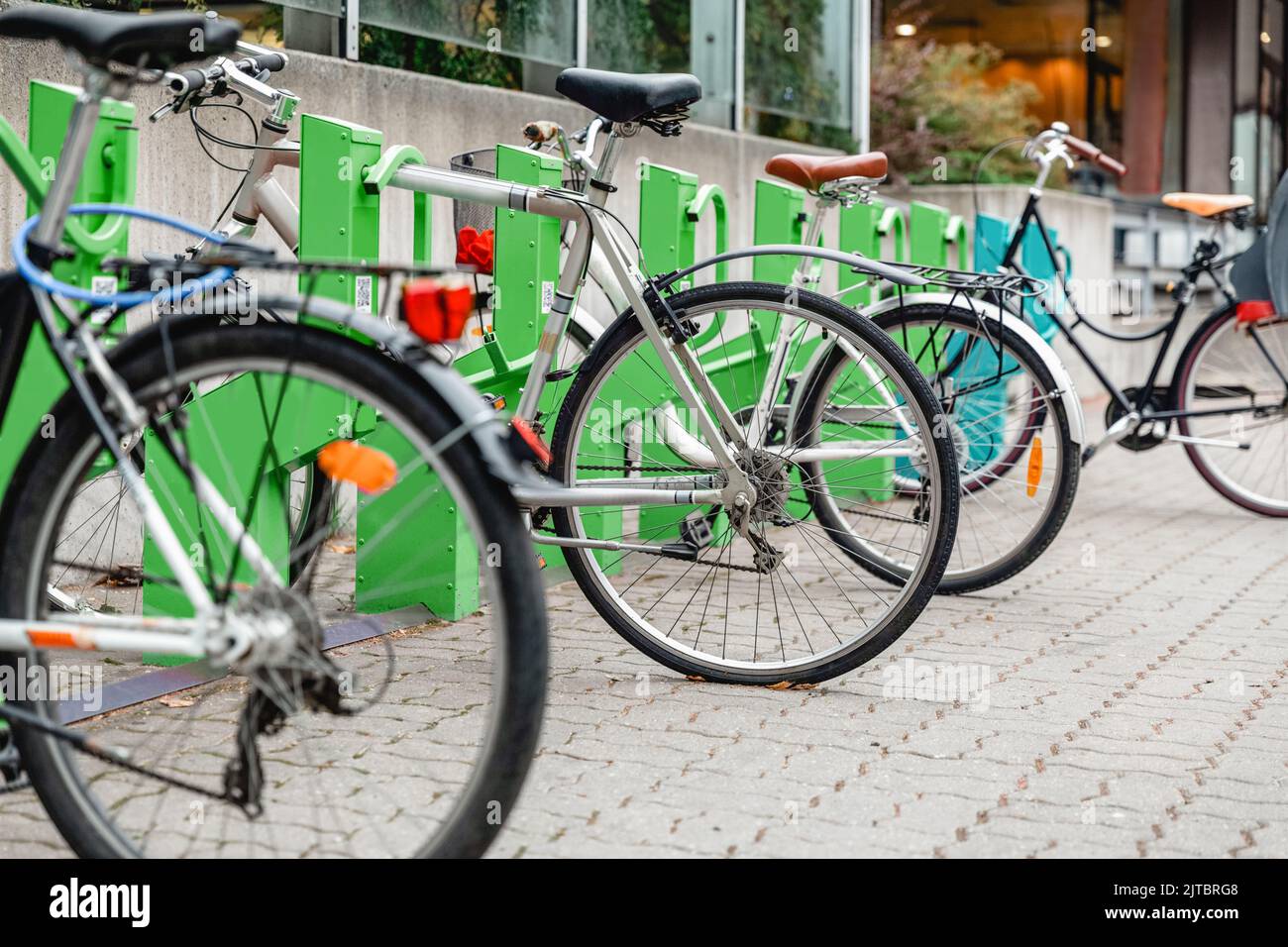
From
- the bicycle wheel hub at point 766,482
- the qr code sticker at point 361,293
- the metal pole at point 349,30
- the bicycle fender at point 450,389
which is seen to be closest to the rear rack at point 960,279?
the bicycle wheel hub at point 766,482

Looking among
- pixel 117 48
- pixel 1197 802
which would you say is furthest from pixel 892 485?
pixel 117 48

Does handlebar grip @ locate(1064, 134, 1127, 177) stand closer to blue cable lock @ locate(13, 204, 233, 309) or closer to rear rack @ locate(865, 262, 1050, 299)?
rear rack @ locate(865, 262, 1050, 299)

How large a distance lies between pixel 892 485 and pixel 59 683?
7.50ft

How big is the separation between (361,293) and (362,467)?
2.03m

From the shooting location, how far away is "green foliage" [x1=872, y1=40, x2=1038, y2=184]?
14812 mm

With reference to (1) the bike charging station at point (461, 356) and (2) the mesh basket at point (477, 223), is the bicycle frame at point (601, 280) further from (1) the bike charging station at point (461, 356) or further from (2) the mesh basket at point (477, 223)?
(2) the mesh basket at point (477, 223)

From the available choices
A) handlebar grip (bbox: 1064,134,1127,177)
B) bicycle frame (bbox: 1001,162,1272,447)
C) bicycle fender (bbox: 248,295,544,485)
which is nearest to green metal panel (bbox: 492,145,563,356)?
bicycle fender (bbox: 248,295,544,485)

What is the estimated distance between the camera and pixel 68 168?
2.57 meters

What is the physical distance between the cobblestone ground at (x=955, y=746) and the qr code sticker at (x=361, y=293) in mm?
1096

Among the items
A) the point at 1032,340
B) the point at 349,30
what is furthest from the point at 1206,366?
the point at 349,30

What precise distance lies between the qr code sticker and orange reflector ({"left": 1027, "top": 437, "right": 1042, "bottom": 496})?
2.22m

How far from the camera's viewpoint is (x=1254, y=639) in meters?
4.82

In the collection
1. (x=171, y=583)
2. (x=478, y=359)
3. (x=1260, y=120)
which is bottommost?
(x=171, y=583)
